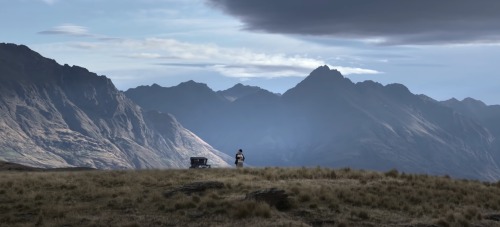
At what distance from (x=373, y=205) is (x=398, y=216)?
2.95 meters

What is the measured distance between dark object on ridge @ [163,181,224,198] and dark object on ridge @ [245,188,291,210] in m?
5.08

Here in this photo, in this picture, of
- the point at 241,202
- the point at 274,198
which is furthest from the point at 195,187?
the point at 274,198

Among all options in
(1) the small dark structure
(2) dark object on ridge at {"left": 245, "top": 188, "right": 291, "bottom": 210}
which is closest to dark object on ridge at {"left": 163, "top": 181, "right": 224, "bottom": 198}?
(2) dark object on ridge at {"left": 245, "top": 188, "right": 291, "bottom": 210}

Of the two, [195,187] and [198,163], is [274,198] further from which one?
[198,163]

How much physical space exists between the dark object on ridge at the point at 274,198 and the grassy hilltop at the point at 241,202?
0.95ft

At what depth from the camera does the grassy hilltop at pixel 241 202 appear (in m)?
27.9

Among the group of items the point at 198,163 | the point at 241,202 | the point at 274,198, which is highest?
the point at 274,198

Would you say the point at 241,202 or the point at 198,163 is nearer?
the point at 241,202

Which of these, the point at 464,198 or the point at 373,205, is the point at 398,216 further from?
the point at 464,198

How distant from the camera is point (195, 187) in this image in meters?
35.7

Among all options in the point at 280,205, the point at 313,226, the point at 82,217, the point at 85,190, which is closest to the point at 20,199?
the point at 85,190

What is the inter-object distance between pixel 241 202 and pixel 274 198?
7.03 ft

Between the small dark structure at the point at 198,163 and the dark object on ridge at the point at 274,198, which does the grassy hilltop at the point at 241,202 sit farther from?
the small dark structure at the point at 198,163

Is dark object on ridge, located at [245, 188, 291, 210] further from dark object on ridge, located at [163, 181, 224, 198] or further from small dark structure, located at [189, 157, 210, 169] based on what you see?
small dark structure, located at [189, 157, 210, 169]
